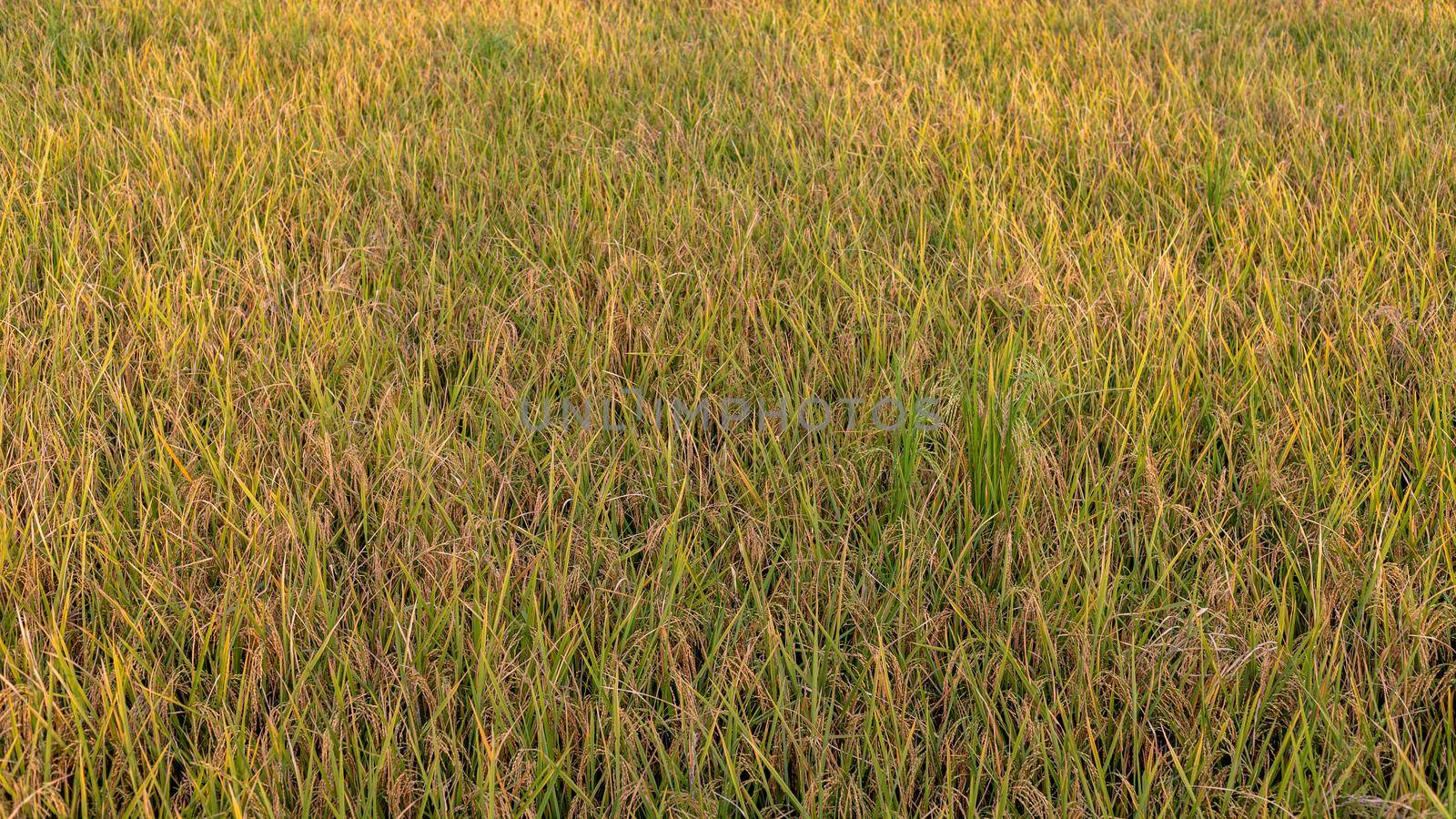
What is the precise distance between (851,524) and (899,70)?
2195 millimetres

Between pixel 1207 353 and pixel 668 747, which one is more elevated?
pixel 1207 353

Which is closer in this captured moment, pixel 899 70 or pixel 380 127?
pixel 380 127

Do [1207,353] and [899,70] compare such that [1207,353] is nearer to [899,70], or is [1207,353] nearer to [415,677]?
[415,677]

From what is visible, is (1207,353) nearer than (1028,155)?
Yes

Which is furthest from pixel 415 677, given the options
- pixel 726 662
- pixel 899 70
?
pixel 899 70

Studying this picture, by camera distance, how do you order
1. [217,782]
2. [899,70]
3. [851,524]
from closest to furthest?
[217,782] → [851,524] → [899,70]

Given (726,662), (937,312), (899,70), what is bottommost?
(726,662)

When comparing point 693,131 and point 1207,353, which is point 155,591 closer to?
point 1207,353

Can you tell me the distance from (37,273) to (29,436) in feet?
2.30

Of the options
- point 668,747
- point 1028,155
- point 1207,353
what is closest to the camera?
point 668,747

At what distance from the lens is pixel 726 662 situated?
130 cm

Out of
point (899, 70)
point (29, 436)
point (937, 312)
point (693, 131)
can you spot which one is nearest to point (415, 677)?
point (29, 436)

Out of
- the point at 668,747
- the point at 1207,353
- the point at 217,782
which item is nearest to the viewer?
the point at 217,782

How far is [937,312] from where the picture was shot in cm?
204
